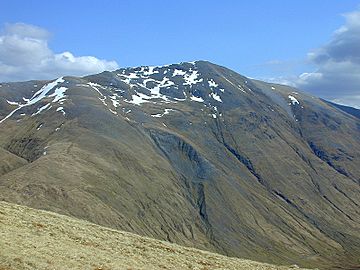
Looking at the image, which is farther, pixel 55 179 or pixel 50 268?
pixel 55 179

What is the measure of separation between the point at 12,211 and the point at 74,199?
486ft

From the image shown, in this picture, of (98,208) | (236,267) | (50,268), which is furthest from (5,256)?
(98,208)

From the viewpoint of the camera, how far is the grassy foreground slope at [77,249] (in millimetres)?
31008

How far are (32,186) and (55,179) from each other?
12691 millimetres

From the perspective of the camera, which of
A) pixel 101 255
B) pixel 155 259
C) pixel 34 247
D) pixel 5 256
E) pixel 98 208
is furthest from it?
pixel 98 208

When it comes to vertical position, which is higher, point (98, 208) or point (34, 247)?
point (34, 247)

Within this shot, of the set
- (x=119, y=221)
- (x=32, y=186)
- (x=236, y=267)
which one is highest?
(x=236, y=267)

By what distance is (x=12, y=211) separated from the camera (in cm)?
4219

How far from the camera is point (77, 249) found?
116 feet

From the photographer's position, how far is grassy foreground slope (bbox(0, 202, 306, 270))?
31008 mm

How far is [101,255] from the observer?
35.6 meters

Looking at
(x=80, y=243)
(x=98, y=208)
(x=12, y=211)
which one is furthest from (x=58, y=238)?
(x=98, y=208)

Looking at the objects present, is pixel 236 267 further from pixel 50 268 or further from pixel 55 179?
pixel 55 179

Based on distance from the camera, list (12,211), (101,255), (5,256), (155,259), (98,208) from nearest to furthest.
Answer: (5,256), (101,255), (155,259), (12,211), (98,208)
